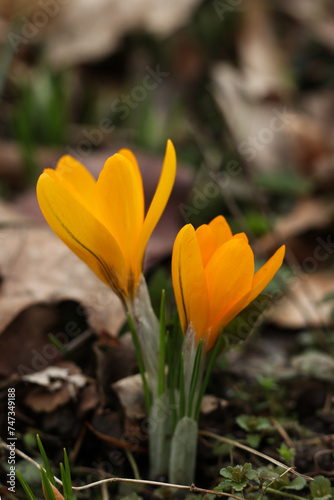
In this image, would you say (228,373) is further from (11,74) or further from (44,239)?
(11,74)

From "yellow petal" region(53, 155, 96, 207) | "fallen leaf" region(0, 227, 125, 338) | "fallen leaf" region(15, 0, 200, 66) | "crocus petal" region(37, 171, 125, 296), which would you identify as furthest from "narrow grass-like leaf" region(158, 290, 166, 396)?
"fallen leaf" region(15, 0, 200, 66)

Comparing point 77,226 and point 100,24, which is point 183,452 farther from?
point 100,24

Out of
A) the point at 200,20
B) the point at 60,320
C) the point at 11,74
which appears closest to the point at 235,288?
the point at 60,320

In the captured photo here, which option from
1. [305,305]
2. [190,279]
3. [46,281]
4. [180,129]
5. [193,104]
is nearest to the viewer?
[190,279]

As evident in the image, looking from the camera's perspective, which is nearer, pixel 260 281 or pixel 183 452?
pixel 260 281

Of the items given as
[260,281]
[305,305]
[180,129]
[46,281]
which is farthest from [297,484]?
[180,129]
